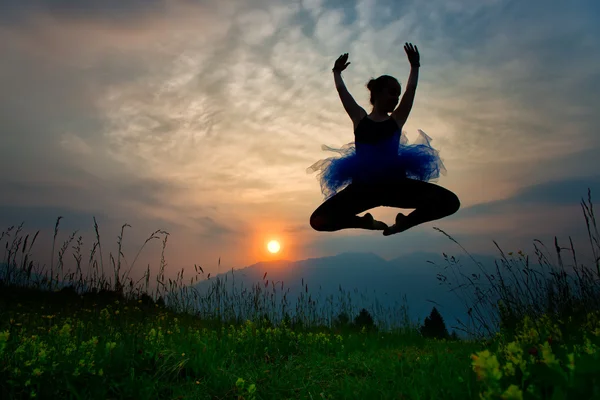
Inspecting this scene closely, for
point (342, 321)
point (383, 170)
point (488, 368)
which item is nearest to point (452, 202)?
point (383, 170)

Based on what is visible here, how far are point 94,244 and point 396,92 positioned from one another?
4.58 m

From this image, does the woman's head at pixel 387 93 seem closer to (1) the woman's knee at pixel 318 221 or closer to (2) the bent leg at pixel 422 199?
(2) the bent leg at pixel 422 199

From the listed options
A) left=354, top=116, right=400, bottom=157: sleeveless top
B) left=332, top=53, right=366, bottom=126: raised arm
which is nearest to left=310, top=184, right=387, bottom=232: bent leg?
left=354, top=116, right=400, bottom=157: sleeveless top

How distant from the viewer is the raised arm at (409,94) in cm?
519

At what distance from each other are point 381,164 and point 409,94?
93cm

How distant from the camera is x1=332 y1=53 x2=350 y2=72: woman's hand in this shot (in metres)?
5.40

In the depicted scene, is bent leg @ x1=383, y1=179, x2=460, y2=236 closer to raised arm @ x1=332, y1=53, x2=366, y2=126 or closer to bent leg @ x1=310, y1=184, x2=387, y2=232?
bent leg @ x1=310, y1=184, x2=387, y2=232

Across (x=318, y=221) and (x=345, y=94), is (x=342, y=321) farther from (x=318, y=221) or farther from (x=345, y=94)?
(x=345, y=94)

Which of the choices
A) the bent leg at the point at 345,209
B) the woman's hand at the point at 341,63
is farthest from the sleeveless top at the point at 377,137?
the woman's hand at the point at 341,63

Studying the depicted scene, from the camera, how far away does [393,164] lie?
5094 mm

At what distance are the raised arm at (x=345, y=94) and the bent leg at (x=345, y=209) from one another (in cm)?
90

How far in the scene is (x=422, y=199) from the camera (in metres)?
5.16

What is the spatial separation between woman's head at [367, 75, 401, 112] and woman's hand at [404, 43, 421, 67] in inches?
15.1

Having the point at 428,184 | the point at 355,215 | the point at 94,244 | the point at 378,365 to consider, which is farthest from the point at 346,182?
the point at 94,244
